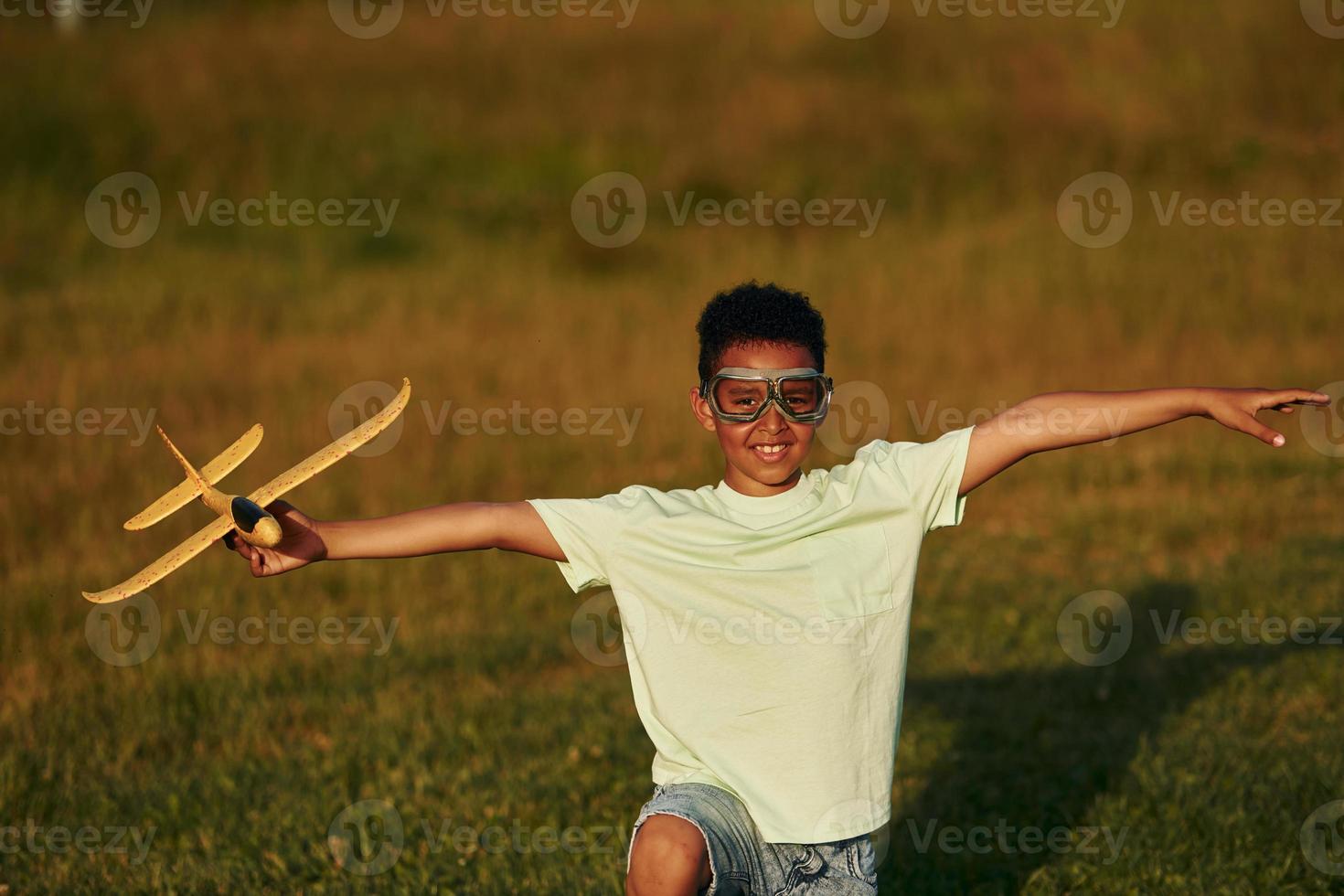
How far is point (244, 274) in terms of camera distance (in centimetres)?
1833

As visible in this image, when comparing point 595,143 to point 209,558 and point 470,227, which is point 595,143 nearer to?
point 470,227

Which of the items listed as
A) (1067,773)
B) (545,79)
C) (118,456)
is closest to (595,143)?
(545,79)

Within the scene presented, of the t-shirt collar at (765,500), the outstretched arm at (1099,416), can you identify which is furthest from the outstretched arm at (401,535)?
the outstretched arm at (1099,416)

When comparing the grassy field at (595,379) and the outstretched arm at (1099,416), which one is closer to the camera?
the outstretched arm at (1099,416)

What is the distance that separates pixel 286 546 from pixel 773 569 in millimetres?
1125

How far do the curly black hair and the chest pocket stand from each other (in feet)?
1.46

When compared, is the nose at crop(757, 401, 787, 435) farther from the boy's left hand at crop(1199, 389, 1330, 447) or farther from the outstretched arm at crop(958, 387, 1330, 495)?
the boy's left hand at crop(1199, 389, 1330, 447)

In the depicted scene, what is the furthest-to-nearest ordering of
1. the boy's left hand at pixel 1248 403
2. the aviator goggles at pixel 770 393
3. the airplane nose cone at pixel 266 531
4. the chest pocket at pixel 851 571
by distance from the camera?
the aviator goggles at pixel 770 393 → the chest pocket at pixel 851 571 → the boy's left hand at pixel 1248 403 → the airplane nose cone at pixel 266 531

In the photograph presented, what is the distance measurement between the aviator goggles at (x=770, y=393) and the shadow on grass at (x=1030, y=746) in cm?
225

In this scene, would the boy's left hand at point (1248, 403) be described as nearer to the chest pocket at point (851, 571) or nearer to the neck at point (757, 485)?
the chest pocket at point (851, 571)

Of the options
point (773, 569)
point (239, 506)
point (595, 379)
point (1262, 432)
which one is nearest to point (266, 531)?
point (239, 506)

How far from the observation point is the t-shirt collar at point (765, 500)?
161 inches

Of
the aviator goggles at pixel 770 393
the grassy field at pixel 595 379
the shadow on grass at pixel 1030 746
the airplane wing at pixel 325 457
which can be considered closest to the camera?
the airplane wing at pixel 325 457

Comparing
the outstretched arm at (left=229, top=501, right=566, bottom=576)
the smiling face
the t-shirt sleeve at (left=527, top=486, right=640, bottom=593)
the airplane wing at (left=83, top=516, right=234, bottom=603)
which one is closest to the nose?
the smiling face
